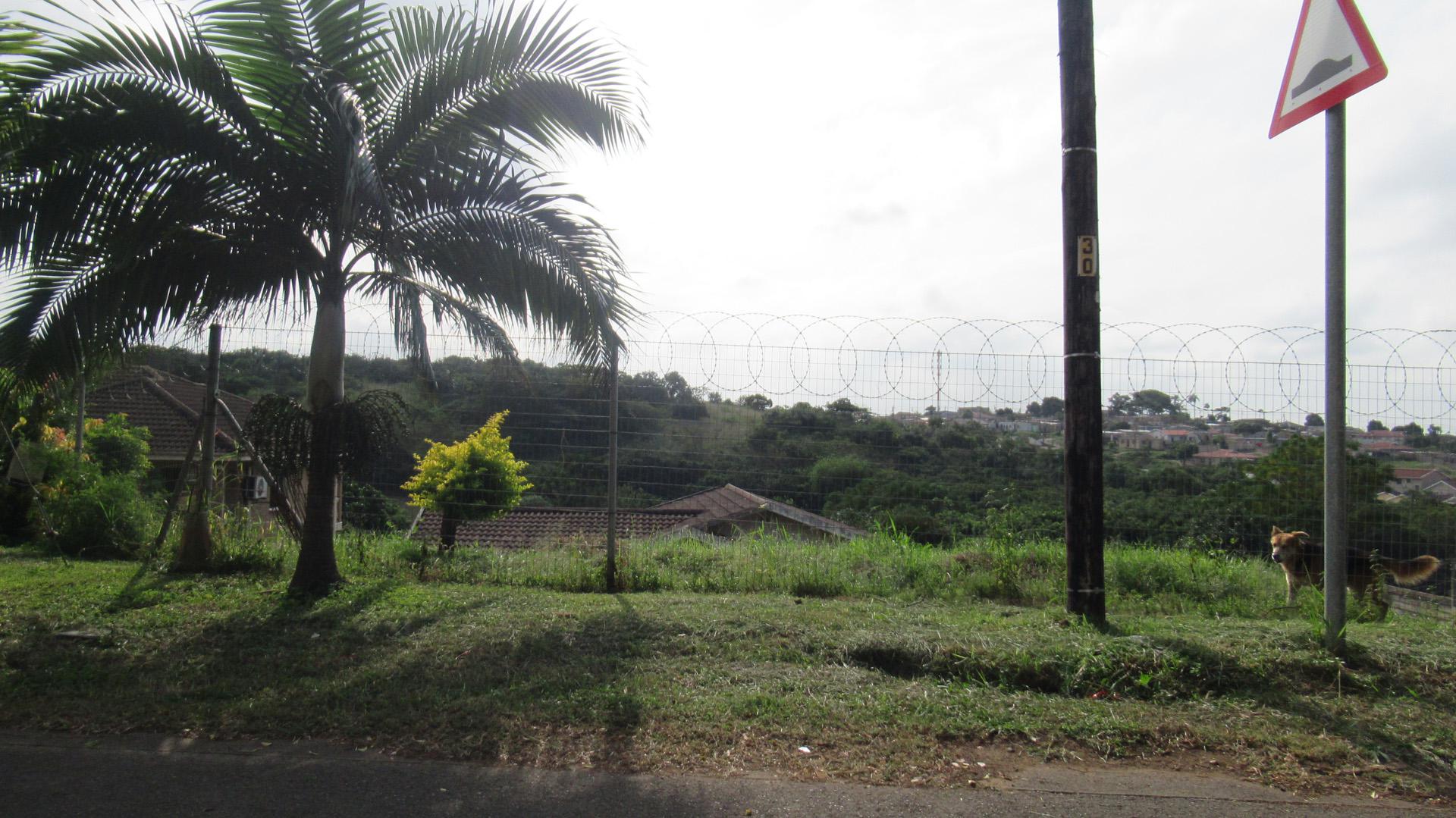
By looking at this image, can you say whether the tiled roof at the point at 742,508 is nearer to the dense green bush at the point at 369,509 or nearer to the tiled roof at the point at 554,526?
the tiled roof at the point at 554,526

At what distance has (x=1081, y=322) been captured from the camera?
5.48m

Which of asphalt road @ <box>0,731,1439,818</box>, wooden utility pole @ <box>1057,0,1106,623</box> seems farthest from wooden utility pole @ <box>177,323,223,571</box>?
wooden utility pole @ <box>1057,0,1106,623</box>

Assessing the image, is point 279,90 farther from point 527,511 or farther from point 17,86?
point 527,511

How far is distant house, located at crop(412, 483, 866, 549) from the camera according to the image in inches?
298

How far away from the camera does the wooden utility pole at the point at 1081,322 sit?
5477mm

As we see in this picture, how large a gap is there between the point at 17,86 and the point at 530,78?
2.99 metres

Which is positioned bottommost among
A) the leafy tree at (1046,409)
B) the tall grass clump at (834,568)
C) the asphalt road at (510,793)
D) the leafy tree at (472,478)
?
the asphalt road at (510,793)

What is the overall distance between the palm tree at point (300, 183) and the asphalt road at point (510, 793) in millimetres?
2671

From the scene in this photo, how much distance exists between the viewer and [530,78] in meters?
6.17

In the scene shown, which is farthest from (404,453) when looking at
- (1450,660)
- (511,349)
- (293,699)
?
(1450,660)

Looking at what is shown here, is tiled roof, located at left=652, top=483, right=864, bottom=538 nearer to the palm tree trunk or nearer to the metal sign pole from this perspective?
the palm tree trunk

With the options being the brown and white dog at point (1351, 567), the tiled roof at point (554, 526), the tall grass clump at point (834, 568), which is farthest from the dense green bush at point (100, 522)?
the brown and white dog at point (1351, 567)

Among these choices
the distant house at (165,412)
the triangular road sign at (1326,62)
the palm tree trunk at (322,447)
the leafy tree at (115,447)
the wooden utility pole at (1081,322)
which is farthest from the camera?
the distant house at (165,412)

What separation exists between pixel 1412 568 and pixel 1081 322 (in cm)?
306
